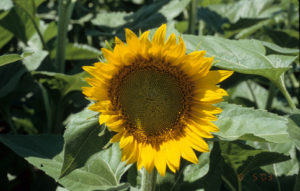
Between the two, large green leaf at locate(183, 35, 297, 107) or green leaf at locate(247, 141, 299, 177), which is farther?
green leaf at locate(247, 141, 299, 177)

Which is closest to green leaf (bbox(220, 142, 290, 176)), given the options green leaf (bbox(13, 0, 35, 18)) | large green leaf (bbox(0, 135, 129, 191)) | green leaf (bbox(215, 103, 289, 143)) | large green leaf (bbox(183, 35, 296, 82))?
green leaf (bbox(215, 103, 289, 143))

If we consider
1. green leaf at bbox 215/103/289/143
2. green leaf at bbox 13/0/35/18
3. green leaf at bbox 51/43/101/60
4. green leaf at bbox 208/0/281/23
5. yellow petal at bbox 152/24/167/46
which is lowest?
green leaf at bbox 208/0/281/23

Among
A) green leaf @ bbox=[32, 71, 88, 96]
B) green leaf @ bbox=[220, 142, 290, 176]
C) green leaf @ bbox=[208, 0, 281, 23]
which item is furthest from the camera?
green leaf @ bbox=[208, 0, 281, 23]

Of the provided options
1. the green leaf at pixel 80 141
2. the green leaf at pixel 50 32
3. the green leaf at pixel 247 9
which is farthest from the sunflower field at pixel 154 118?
the green leaf at pixel 247 9

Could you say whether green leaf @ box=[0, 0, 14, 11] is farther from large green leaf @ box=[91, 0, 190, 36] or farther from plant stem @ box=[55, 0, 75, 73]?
large green leaf @ box=[91, 0, 190, 36]

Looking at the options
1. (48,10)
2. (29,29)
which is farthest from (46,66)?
(48,10)

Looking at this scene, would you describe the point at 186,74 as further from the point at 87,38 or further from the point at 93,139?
the point at 87,38

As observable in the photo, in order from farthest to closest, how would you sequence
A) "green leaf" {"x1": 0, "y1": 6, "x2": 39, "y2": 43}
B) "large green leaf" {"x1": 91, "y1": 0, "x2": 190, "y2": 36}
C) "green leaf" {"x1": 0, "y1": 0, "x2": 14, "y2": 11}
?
"green leaf" {"x1": 0, "y1": 6, "x2": 39, "y2": 43}
"large green leaf" {"x1": 91, "y1": 0, "x2": 190, "y2": 36}
"green leaf" {"x1": 0, "y1": 0, "x2": 14, "y2": 11}
